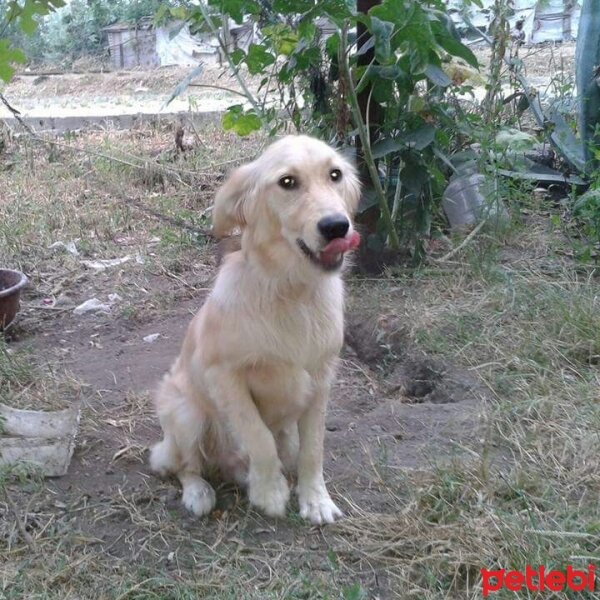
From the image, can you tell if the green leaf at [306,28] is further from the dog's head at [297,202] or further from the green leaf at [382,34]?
the dog's head at [297,202]

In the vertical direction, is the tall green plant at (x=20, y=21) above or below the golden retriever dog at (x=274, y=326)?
above

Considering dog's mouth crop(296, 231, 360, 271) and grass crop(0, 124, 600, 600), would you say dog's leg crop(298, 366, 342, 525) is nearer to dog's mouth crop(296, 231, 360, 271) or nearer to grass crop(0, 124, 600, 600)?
grass crop(0, 124, 600, 600)

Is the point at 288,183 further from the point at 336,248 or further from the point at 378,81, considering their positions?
the point at 378,81

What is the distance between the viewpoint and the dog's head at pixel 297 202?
7.76 ft

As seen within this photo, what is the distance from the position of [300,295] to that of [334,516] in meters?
0.76

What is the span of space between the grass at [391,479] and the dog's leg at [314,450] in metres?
0.10

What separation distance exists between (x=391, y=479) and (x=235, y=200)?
3.75ft

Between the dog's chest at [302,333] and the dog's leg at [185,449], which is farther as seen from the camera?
the dog's leg at [185,449]

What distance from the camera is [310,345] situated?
8.47 ft

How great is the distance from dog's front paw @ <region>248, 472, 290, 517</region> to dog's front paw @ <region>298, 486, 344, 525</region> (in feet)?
0.21

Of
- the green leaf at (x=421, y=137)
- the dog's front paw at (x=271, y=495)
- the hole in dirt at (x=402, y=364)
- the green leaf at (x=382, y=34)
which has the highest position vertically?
the green leaf at (x=382, y=34)

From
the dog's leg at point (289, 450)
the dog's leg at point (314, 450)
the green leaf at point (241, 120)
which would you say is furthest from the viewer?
the green leaf at point (241, 120)

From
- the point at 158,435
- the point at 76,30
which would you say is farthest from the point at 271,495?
the point at 76,30

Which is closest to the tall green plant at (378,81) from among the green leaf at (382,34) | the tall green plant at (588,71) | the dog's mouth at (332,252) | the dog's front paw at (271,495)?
the green leaf at (382,34)
